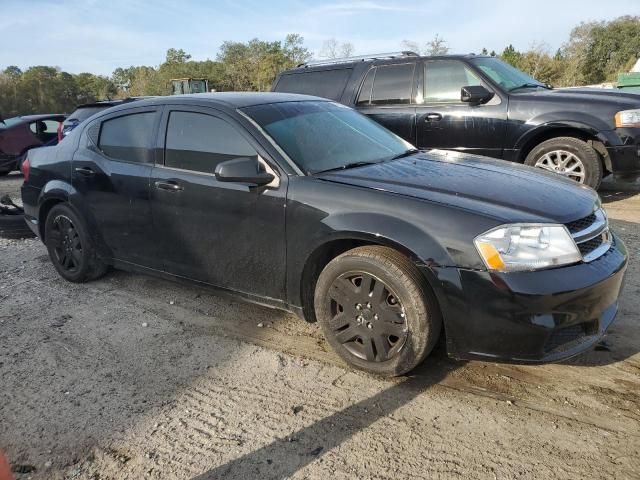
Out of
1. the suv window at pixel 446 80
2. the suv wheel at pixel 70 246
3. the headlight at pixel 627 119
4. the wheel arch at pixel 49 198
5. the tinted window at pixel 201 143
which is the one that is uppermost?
the suv window at pixel 446 80

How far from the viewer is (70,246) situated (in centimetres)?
469

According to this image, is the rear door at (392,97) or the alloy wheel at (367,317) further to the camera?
the rear door at (392,97)

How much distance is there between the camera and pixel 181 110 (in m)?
3.78

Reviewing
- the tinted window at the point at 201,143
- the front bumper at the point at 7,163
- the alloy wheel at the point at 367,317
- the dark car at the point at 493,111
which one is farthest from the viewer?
the front bumper at the point at 7,163

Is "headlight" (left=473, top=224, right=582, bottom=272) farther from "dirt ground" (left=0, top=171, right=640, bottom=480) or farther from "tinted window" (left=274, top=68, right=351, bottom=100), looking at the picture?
"tinted window" (left=274, top=68, right=351, bottom=100)

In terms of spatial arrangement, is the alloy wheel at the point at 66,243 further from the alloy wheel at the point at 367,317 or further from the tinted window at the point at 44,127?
the tinted window at the point at 44,127

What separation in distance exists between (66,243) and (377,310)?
3.24 metres

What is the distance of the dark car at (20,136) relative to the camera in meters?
12.6

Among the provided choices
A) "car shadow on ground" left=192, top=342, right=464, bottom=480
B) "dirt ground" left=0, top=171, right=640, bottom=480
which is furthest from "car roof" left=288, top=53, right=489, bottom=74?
"car shadow on ground" left=192, top=342, right=464, bottom=480

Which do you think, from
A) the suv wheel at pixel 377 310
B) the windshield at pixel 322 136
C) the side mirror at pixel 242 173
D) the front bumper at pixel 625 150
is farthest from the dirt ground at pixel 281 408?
the front bumper at pixel 625 150

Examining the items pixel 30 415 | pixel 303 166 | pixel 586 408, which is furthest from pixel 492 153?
pixel 30 415

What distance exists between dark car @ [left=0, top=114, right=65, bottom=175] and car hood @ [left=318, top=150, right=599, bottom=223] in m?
11.5

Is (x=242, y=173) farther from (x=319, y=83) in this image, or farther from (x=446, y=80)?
(x=319, y=83)

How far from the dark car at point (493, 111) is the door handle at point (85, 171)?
3.99m
